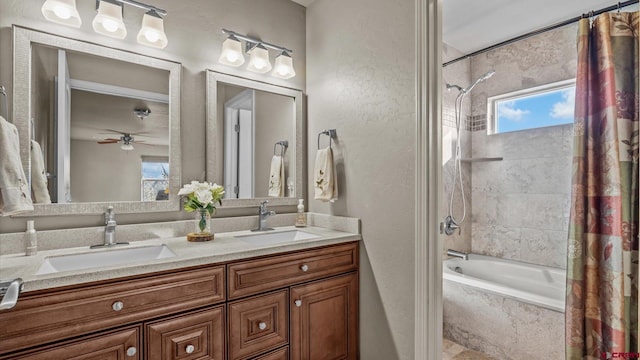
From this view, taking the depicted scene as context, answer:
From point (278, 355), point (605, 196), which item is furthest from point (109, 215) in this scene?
point (605, 196)

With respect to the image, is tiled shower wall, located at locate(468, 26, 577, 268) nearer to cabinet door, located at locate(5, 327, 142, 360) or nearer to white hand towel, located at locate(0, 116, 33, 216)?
cabinet door, located at locate(5, 327, 142, 360)

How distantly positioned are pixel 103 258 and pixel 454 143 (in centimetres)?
287

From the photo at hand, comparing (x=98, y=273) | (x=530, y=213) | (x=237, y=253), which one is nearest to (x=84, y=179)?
(x=98, y=273)

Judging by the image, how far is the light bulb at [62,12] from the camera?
4.69ft

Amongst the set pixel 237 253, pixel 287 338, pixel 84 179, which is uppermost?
pixel 84 179

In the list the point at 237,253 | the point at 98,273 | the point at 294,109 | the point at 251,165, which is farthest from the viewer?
the point at 294,109

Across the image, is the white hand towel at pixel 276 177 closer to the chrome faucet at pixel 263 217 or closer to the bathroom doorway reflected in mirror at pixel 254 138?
the bathroom doorway reflected in mirror at pixel 254 138

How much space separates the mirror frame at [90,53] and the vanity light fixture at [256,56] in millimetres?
316

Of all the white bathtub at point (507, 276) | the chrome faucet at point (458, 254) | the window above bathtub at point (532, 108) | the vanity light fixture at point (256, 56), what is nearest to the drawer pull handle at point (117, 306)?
the vanity light fixture at point (256, 56)

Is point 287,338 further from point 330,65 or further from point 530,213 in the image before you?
point 530,213

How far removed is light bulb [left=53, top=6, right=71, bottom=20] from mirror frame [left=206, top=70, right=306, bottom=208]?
26.7 inches

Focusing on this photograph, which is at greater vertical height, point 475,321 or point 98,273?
point 98,273

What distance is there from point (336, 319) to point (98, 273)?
1220mm

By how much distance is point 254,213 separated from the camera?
6.95 ft
